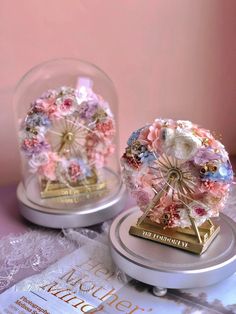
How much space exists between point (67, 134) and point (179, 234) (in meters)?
0.41

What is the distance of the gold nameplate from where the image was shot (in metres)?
0.82

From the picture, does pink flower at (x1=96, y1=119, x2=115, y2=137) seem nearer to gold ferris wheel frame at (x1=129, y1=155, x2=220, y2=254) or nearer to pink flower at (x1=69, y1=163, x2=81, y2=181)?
pink flower at (x1=69, y1=163, x2=81, y2=181)

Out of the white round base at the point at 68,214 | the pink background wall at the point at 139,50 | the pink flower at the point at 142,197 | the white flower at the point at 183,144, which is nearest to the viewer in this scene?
the white flower at the point at 183,144

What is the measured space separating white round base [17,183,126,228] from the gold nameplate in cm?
16

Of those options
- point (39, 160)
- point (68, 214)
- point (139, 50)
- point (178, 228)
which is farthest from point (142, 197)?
point (139, 50)

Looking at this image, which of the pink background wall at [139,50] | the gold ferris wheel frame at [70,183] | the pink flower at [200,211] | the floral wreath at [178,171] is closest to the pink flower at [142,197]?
the floral wreath at [178,171]

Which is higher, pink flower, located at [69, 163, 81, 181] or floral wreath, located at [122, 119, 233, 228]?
floral wreath, located at [122, 119, 233, 228]

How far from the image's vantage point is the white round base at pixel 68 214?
40.0 inches

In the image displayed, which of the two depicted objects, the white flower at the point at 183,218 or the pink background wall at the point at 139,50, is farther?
the pink background wall at the point at 139,50

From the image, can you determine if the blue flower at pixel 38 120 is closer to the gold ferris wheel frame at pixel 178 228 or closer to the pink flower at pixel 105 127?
the pink flower at pixel 105 127

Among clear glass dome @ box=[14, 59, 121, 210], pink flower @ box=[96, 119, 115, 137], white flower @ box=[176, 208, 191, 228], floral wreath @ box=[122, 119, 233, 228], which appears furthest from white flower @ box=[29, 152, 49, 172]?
white flower @ box=[176, 208, 191, 228]

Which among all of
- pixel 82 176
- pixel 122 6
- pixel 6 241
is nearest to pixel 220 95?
pixel 122 6

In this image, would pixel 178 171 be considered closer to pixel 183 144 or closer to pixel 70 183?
pixel 183 144

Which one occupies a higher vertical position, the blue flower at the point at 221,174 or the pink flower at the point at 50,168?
the blue flower at the point at 221,174
